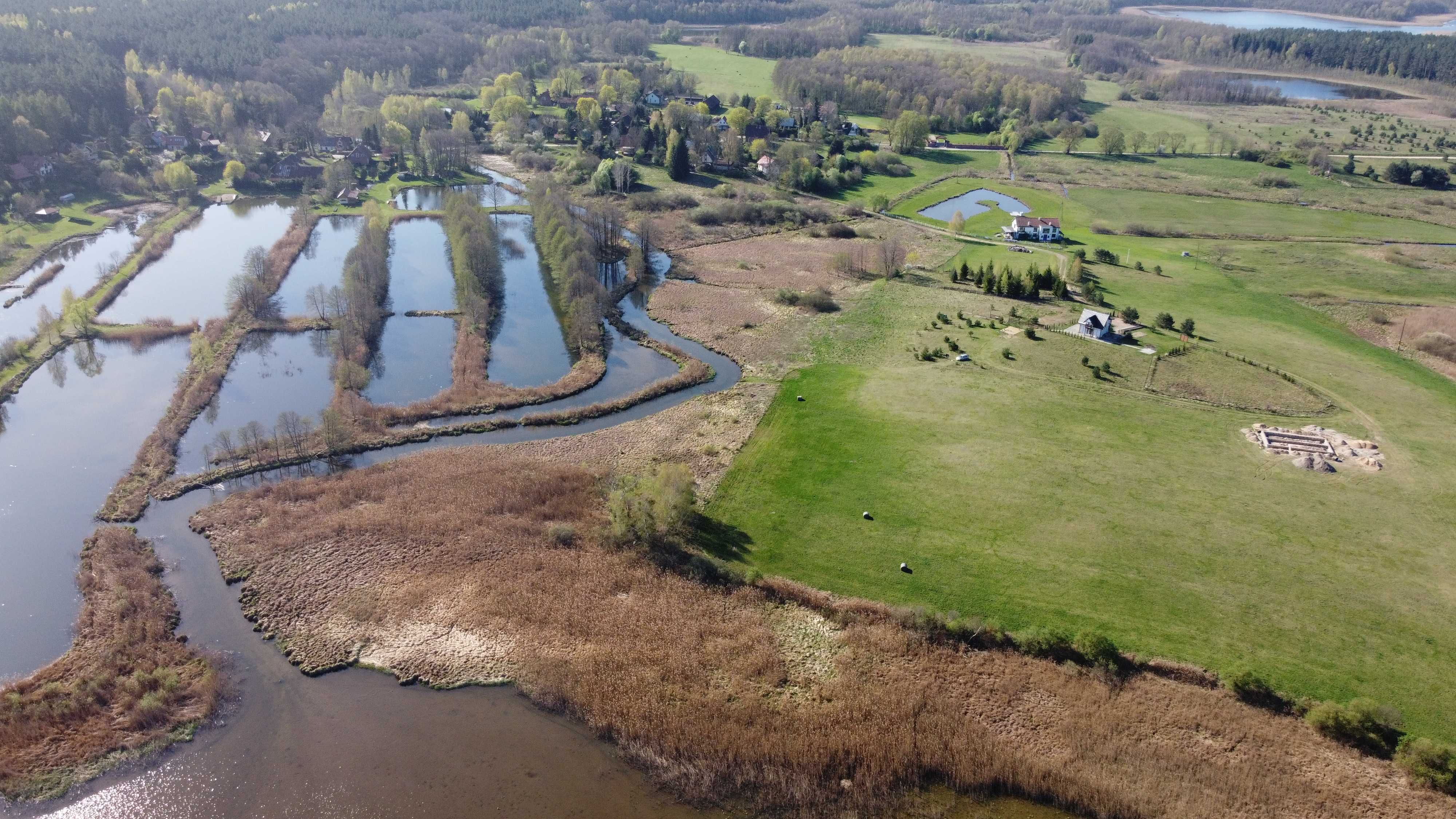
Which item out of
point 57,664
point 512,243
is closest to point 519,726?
point 57,664

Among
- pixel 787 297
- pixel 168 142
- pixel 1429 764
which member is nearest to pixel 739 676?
pixel 1429 764

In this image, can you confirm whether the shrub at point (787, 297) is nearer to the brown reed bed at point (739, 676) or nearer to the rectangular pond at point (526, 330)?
the rectangular pond at point (526, 330)

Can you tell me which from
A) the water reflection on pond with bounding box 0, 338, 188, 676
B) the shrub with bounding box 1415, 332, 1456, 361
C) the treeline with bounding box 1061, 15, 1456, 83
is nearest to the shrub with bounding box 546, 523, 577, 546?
the water reflection on pond with bounding box 0, 338, 188, 676

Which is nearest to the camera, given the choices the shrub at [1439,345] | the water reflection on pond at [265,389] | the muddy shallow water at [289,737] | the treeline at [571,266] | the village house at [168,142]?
the muddy shallow water at [289,737]

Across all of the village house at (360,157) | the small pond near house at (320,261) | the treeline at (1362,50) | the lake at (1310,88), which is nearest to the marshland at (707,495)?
the small pond near house at (320,261)

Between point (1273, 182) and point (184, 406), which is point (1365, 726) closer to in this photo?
point (184, 406)

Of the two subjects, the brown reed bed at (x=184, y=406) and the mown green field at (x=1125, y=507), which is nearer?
the mown green field at (x=1125, y=507)
